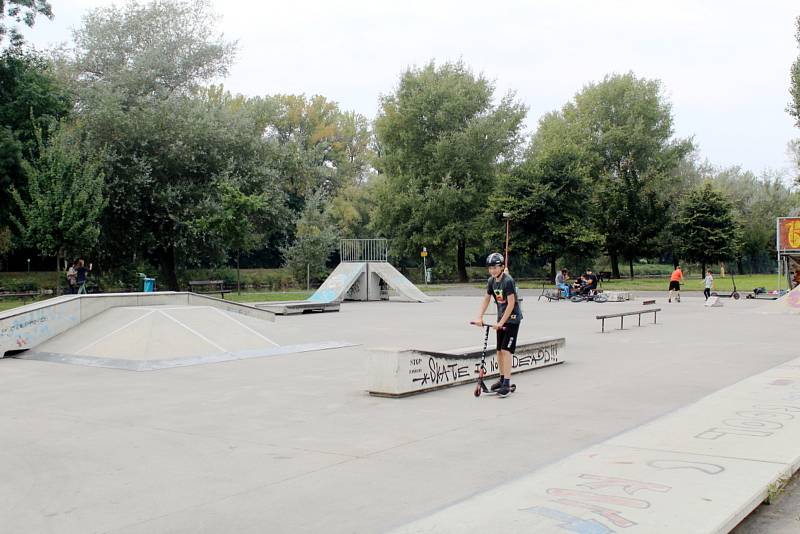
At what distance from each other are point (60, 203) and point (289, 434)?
82.6 ft

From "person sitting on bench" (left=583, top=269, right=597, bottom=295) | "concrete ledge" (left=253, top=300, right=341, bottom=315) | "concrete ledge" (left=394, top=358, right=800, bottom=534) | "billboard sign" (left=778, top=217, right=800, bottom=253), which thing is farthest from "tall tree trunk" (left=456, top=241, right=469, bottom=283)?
"concrete ledge" (left=394, top=358, right=800, bottom=534)

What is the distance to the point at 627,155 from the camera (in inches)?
2341

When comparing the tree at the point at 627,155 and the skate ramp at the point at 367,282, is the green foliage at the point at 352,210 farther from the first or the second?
the skate ramp at the point at 367,282

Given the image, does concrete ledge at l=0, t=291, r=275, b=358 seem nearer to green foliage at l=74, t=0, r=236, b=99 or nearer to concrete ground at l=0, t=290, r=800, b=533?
concrete ground at l=0, t=290, r=800, b=533

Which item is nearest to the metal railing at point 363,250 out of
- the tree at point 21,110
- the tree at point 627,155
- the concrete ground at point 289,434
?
the tree at point 21,110

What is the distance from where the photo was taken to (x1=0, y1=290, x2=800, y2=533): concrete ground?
15.9 ft

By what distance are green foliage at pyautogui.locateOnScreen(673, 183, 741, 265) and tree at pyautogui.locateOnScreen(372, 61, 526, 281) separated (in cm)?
1464

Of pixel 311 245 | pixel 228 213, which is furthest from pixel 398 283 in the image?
pixel 311 245

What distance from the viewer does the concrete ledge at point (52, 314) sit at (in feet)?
46.3

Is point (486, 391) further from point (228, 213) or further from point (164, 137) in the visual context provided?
point (164, 137)

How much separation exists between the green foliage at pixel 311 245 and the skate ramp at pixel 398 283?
429 inches

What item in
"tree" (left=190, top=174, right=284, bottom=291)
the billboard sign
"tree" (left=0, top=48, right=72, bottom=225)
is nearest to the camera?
the billboard sign

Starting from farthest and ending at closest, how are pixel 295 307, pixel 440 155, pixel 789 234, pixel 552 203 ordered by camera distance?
pixel 440 155
pixel 552 203
pixel 789 234
pixel 295 307

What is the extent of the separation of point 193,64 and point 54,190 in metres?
12.0
